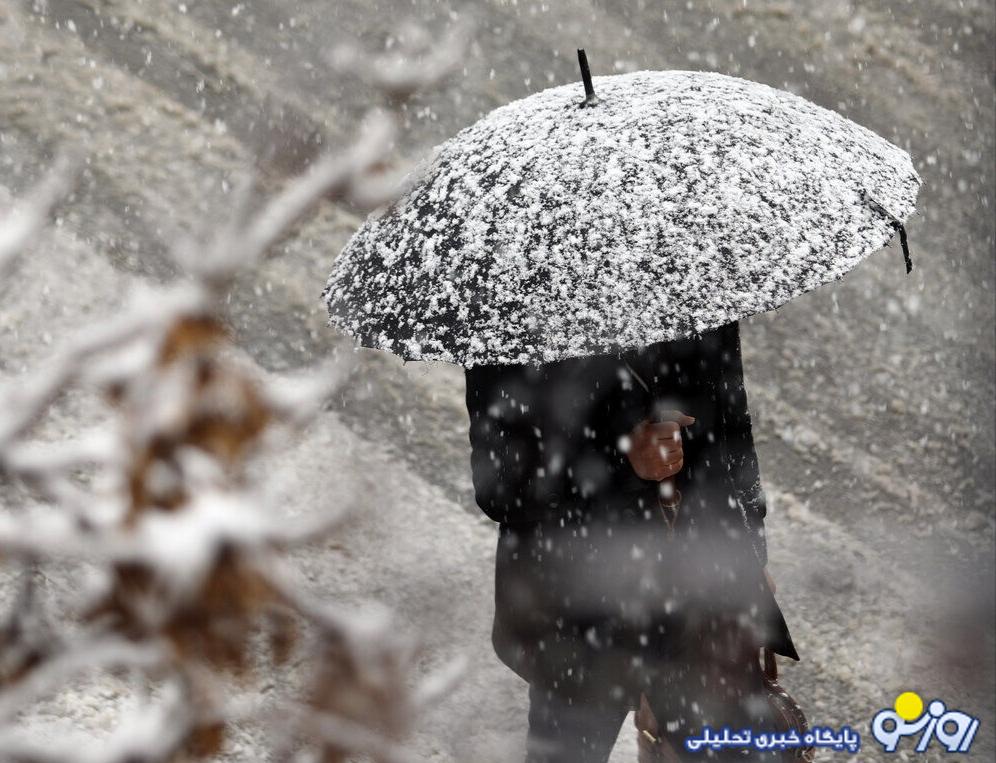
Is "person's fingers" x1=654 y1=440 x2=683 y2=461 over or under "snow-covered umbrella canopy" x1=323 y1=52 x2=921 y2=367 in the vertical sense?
under

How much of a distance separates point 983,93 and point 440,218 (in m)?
4.76

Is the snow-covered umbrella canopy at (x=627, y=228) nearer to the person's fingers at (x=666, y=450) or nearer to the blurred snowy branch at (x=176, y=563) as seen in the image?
the person's fingers at (x=666, y=450)

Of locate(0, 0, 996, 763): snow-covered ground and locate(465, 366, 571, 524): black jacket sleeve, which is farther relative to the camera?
locate(0, 0, 996, 763): snow-covered ground

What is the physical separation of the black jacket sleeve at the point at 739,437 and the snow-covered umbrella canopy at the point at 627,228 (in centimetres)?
40

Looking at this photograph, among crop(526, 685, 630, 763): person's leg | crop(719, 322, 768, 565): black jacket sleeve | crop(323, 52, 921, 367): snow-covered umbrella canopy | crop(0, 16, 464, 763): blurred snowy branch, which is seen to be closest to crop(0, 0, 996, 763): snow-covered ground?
crop(0, 16, 464, 763): blurred snowy branch

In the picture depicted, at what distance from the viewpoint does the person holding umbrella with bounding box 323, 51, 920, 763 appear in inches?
63.4

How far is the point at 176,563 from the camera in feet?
8.91

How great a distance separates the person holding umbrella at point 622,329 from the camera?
1611 mm

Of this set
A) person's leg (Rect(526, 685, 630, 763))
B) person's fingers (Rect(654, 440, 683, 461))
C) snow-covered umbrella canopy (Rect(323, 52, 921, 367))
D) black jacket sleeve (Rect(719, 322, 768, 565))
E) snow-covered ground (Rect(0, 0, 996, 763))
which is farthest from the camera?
snow-covered ground (Rect(0, 0, 996, 763))

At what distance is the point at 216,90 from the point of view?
575 cm

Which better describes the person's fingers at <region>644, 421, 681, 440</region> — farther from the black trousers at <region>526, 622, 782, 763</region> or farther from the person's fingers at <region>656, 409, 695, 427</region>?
the black trousers at <region>526, 622, 782, 763</region>

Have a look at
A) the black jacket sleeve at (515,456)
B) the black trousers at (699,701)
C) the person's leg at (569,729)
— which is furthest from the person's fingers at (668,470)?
the person's leg at (569,729)

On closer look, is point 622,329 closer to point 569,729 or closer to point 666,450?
point 666,450

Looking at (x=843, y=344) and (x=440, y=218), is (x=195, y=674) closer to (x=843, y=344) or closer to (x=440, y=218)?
(x=440, y=218)
